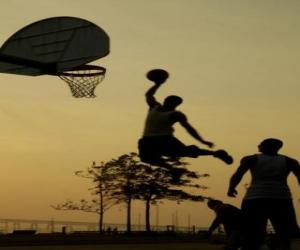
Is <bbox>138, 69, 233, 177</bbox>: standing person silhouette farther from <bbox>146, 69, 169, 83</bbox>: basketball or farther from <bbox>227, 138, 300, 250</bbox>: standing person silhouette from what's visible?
<bbox>227, 138, 300, 250</bbox>: standing person silhouette

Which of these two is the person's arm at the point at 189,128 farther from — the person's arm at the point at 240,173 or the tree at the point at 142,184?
the tree at the point at 142,184

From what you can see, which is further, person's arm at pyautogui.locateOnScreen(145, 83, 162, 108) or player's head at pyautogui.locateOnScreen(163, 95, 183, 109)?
person's arm at pyautogui.locateOnScreen(145, 83, 162, 108)

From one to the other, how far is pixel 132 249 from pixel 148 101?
1323 cm

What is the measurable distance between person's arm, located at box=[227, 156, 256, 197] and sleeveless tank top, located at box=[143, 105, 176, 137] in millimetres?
1165

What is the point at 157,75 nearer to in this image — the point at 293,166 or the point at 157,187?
the point at 293,166

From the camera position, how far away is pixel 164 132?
10336mm

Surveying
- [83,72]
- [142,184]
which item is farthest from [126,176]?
[83,72]

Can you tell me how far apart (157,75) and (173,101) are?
50cm

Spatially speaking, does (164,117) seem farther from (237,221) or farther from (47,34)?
(47,34)

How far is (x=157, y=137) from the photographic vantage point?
10.4m

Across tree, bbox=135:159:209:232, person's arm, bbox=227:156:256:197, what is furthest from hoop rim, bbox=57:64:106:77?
tree, bbox=135:159:209:232

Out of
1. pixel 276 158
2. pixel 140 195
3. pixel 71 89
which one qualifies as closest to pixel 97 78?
pixel 71 89

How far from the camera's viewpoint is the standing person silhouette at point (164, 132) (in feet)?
33.7

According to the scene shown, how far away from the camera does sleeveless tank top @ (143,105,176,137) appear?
33.7ft
